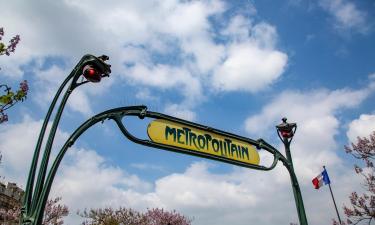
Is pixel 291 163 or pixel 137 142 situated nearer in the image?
pixel 137 142

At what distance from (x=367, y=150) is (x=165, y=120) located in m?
17.7

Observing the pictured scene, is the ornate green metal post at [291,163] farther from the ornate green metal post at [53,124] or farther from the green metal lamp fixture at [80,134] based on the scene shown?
the ornate green metal post at [53,124]

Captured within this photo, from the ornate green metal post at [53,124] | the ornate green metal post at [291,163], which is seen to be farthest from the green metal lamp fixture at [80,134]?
the ornate green metal post at [291,163]

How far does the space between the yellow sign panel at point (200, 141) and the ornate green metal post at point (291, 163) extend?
130 cm

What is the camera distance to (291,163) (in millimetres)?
7562

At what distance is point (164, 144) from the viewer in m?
Result: 5.24

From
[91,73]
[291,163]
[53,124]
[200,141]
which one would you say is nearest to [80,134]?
[53,124]

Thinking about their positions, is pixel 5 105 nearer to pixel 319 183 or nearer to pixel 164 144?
pixel 164 144

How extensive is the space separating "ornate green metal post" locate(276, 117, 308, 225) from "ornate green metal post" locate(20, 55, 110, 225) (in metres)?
4.45

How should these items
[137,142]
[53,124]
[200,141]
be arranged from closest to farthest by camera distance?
[53,124] → [137,142] → [200,141]

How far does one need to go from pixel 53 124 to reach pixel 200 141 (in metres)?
2.34

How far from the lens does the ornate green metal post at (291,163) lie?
23.5ft

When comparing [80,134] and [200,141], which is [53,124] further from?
[200,141]

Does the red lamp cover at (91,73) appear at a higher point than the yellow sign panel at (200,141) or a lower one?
higher
